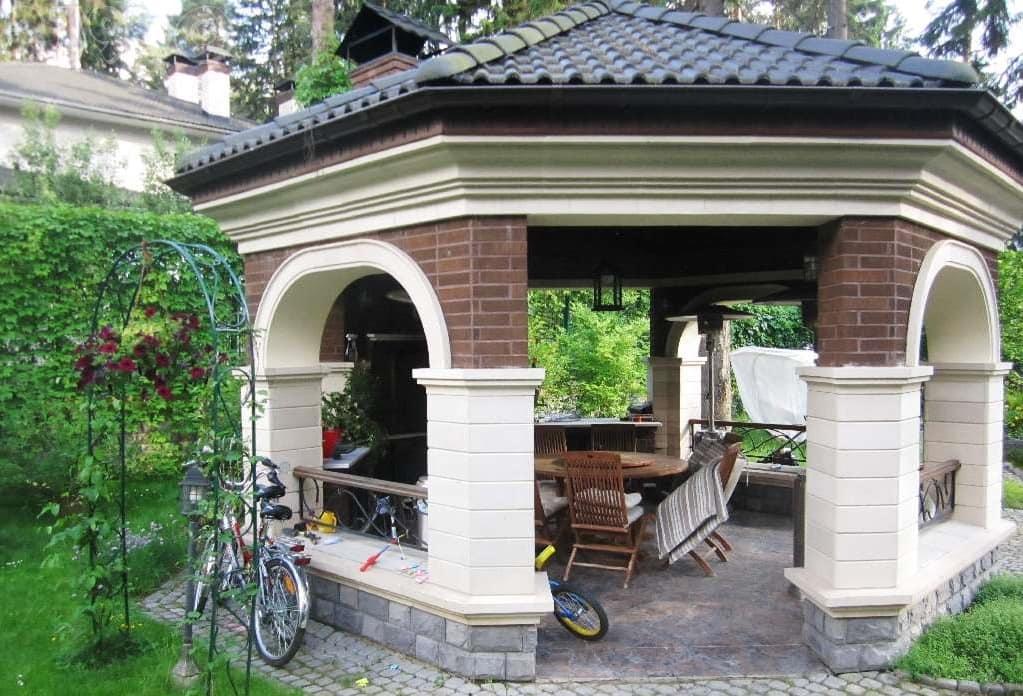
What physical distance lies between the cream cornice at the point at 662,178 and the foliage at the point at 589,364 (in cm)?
1043

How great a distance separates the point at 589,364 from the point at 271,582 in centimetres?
1105

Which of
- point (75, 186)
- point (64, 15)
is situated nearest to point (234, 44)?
point (64, 15)

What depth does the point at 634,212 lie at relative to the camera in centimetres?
397

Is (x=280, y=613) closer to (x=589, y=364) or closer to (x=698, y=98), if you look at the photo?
(x=698, y=98)

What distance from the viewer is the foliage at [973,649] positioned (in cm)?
395

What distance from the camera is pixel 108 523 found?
13.7 feet

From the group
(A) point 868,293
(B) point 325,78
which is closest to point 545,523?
(A) point 868,293

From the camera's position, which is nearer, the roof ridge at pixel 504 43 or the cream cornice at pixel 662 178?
the roof ridge at pixel 504 43

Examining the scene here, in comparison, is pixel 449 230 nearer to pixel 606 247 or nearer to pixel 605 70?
pixel 605 70

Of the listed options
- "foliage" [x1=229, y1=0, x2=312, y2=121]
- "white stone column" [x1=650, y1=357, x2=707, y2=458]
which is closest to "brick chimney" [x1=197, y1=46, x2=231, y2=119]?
"foliage" [x1=229, y1=0, x2=312, y2=121]

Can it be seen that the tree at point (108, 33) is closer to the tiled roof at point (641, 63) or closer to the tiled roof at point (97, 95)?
the tiled roof at point (97, 95)

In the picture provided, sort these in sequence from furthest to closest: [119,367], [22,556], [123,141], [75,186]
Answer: [123,141]
[75,186]
[22,556]
[119,367]

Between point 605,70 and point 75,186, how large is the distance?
11.2 m

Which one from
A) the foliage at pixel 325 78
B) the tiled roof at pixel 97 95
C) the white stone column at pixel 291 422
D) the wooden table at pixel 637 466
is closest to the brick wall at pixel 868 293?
the wooden table at pixel 637 466
